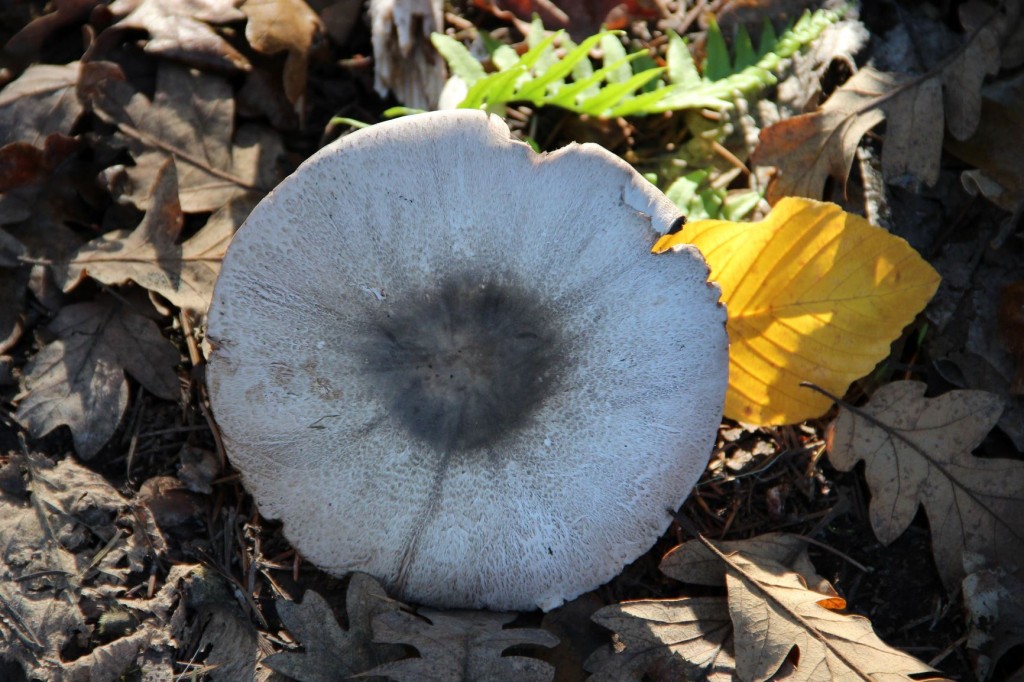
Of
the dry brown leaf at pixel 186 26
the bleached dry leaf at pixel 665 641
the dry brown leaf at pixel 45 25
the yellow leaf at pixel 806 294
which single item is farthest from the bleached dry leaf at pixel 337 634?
the dry brown leaf at pixel 45 25

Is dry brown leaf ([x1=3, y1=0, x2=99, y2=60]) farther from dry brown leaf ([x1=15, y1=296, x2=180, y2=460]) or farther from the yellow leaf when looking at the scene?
the yellow leaf

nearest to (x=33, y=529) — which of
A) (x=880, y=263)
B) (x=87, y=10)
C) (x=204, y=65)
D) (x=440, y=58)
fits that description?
(x=204, y=65)

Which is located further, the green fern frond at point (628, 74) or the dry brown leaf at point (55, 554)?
the green fern frond at point (628, 74)

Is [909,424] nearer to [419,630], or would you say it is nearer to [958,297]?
[958,297]

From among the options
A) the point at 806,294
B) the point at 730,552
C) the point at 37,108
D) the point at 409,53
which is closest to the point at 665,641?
the point at 730,552

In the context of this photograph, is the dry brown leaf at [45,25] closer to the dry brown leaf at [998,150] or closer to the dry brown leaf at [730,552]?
the dry brown leaf at [730,552]

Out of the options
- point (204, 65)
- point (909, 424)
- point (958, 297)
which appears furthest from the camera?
point (204, 65)
